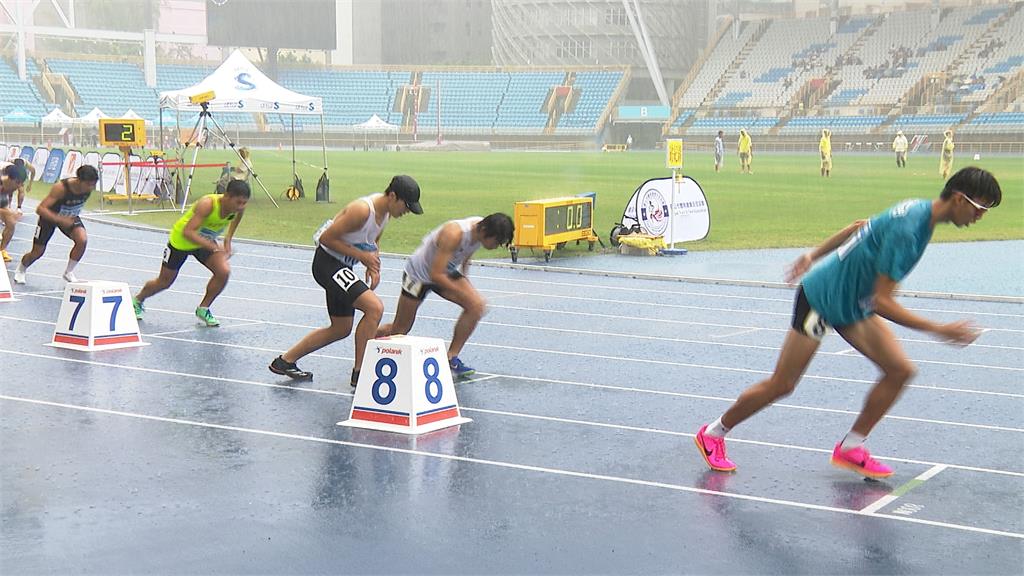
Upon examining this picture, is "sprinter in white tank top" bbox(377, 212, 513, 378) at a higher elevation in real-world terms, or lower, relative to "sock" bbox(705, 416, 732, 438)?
higher

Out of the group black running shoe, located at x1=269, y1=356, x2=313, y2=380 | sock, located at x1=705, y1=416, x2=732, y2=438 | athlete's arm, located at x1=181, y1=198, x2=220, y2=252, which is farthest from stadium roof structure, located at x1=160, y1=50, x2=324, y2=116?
sock, located at x1=705, y1=416, x2=732, y2=438

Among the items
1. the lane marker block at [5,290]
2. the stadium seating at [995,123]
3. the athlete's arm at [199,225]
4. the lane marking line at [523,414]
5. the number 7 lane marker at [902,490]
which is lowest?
the number 7 lane marker at [902,490]

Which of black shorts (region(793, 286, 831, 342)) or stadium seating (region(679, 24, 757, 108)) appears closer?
black shorts (region(793, 286, 831, 342))

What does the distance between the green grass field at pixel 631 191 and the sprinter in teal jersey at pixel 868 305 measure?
12779 millimetres

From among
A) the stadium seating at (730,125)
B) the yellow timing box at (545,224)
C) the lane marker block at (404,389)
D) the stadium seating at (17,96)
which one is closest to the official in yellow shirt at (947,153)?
the yellow timing box at (545,224)

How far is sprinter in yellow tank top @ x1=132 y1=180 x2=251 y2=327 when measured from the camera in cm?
1135

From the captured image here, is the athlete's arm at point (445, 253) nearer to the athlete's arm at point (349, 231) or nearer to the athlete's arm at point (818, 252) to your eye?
the athlete's arm at point (349, 231)

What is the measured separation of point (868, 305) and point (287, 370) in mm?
4678

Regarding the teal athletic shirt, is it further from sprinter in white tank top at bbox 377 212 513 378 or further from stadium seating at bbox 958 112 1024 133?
stadium seating at bbox 958 112 1024 133

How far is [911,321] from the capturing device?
571cm

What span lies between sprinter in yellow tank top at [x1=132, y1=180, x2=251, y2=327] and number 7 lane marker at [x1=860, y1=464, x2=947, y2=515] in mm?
6712

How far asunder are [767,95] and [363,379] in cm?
6822

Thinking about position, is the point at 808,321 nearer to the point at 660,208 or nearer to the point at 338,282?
the point at 338,282

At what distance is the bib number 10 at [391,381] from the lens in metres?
7.65
